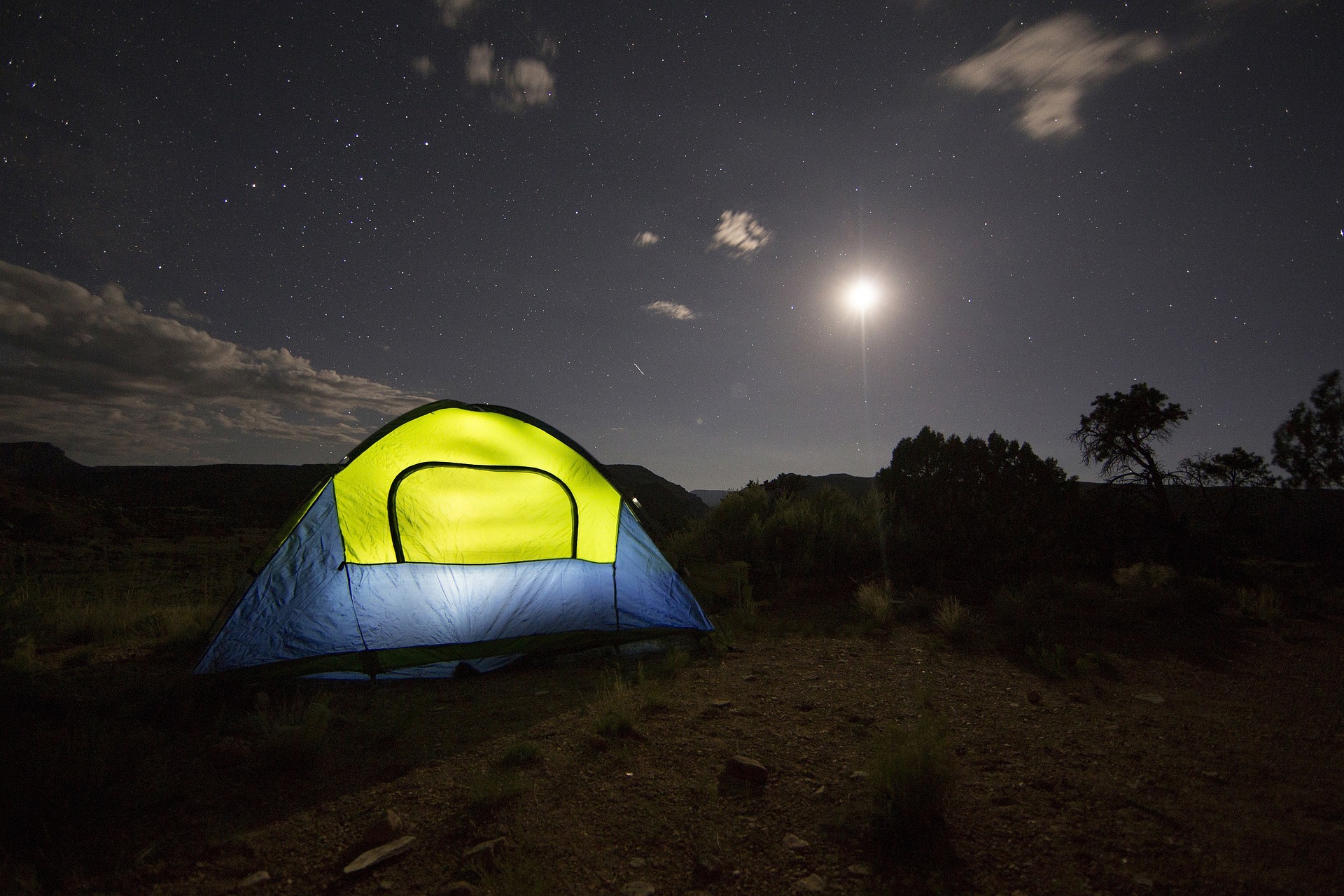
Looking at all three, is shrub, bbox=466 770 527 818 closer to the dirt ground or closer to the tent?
the dirt ground

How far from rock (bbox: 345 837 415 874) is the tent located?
2.78m

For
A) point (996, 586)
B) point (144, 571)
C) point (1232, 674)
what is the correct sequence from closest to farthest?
point (1232, 674)
point (996, 586)
point (144, 571)

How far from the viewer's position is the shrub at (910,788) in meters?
2.52

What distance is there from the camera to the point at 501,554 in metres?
5.95

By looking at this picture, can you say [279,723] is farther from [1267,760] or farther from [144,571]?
[144,571]

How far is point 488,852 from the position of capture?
2.45m

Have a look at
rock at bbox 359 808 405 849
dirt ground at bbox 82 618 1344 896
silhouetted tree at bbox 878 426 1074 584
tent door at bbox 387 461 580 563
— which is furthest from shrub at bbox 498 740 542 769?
silhouetted tree at bbox 878 426 1074 584

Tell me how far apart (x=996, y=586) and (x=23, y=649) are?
11.4 metres

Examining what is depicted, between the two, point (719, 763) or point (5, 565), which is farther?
point (5, 565)

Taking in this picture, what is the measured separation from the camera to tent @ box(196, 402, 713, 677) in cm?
496

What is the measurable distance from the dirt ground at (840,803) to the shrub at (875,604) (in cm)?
219

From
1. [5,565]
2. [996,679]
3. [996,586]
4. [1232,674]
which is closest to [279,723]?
[996,679]

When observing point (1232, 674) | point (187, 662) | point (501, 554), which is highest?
point (501, 554)

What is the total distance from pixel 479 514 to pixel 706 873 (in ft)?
14.3
